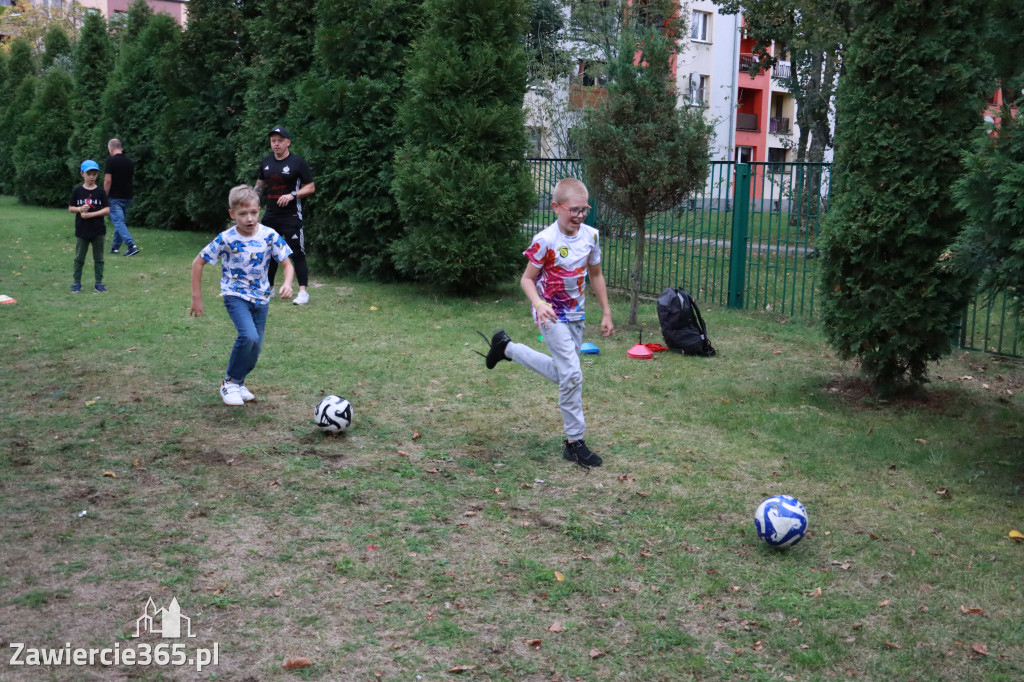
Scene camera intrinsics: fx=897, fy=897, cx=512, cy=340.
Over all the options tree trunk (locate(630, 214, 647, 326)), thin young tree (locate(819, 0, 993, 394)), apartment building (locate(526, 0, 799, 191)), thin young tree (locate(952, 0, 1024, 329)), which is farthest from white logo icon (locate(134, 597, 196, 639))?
apartment building (locate(526, 0, 799, 191))

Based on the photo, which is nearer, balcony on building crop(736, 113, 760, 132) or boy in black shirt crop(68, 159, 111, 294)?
boy in black shirt crop(68, 159, 111, 294)

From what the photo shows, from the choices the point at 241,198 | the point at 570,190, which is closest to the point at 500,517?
the point at 570,190

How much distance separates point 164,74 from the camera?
21.4 metres

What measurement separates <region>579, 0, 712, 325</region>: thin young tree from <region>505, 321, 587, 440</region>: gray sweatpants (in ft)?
15.9

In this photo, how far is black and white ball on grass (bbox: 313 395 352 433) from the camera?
6.54 m

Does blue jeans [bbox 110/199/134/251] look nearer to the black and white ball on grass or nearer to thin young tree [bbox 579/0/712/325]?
thin young tree [bbox 579/0/712/325]

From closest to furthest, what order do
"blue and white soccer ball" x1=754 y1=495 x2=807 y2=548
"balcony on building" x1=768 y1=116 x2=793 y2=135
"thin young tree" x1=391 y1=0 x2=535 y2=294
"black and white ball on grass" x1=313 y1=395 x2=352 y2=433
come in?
"blue and white soccer ball" x1=754 y1=495 x2=807 y2=548
"black and white ball on grass" x1=313 y1=395 x2=352 y2=433
"thin young tree" x1=391 y1=0 x2=535 y2=294
"balcony on building" x1=768 y1=116 x2=793 y2=135

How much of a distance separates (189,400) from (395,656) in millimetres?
4363

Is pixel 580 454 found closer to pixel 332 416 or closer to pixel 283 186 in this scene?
pixel 332 416

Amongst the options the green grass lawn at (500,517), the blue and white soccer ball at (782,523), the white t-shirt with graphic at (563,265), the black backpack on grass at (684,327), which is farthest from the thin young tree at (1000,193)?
the black backpack on grass at (684,327)

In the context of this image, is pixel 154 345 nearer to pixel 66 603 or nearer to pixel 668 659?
pixel 66 603

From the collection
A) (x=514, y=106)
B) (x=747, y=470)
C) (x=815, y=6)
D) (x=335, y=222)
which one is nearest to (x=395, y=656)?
(x=747, y=470)

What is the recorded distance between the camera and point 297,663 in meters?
3.61

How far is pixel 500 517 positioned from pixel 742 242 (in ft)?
A: 27.8
